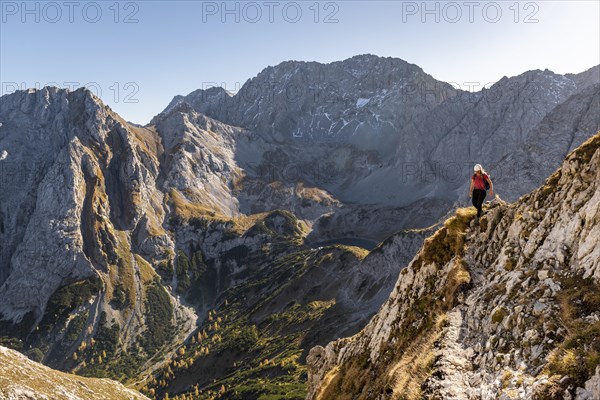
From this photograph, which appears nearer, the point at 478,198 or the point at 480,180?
the point at 480,180

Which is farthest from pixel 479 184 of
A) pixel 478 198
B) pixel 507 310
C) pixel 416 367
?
pixel 416 367

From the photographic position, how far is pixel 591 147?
20.5m

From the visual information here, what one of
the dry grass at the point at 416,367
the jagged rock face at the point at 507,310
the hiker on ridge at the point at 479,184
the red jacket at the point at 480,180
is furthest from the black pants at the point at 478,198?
the dry grass at the point at 416,367

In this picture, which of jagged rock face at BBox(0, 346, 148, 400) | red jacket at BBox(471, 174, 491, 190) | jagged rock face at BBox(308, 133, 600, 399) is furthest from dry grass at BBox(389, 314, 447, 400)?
jagged rock face at BBox(0, 346, 148, 400)

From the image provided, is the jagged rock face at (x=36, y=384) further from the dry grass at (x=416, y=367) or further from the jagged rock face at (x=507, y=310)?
the dry grass at (x=416, y=367)

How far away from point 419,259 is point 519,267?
1027 cm

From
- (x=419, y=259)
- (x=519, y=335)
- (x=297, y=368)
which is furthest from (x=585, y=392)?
(x=297, y=368)

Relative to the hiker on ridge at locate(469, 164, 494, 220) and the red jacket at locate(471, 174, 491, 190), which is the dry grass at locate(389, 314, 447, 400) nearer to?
the hiker on ridge at locate(469, 164, 494, 220)

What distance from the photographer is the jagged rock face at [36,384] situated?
86938mm

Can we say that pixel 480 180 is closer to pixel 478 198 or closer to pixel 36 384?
pixel 478 198

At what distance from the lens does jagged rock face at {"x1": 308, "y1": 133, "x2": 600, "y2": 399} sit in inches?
531

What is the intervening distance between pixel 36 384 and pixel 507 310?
11267cm

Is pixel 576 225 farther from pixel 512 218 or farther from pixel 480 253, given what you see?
pixel 480 253

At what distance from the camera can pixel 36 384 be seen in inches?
3730
